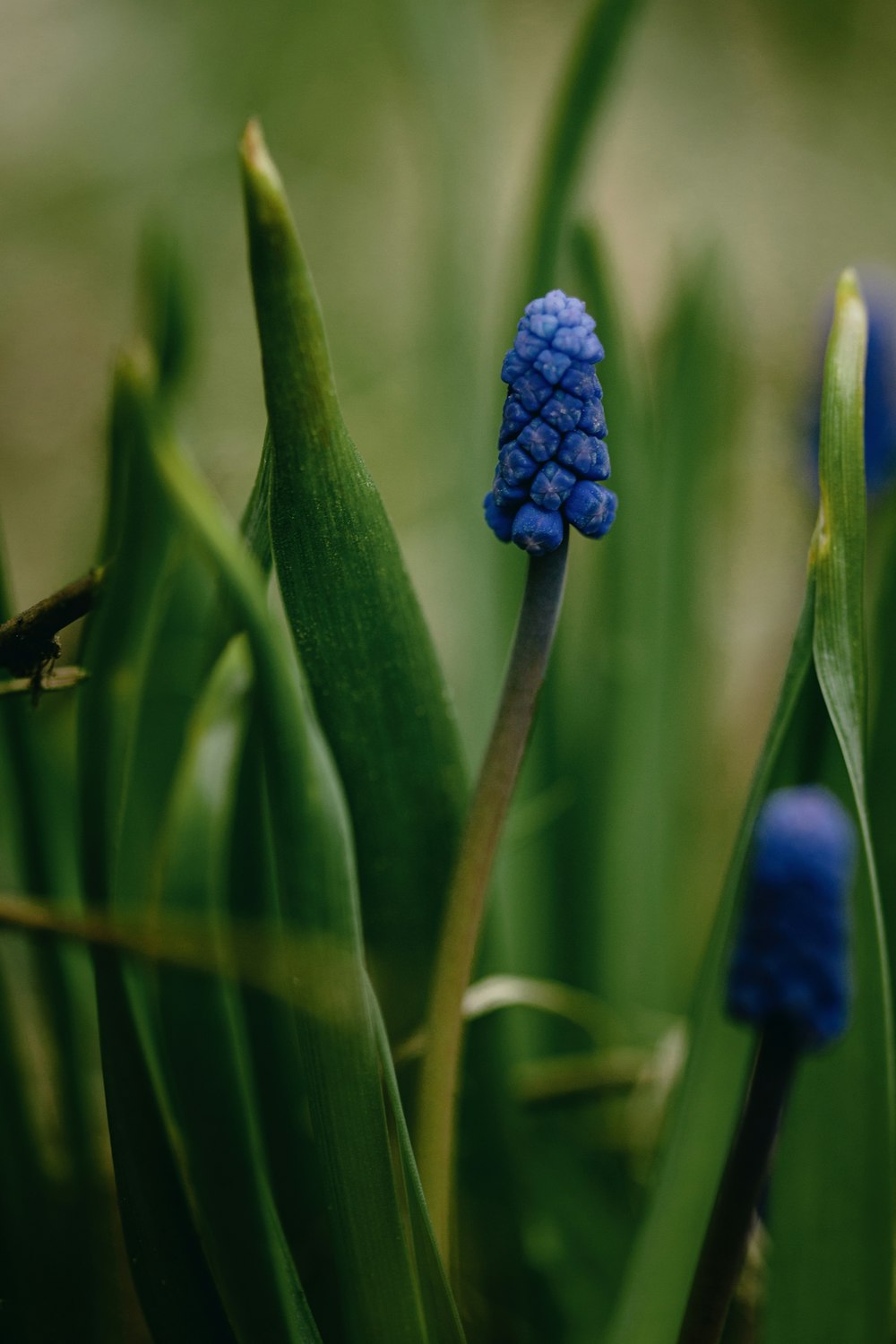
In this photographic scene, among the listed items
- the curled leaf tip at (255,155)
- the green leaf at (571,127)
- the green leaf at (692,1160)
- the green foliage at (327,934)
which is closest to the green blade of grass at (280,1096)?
the green foliage at (327,934)

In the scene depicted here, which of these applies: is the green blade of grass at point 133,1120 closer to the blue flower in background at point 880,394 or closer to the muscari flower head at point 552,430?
the muscari flower head at point 552,430

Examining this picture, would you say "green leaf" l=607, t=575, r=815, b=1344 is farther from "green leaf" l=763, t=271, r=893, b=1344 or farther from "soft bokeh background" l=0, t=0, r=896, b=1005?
"soft bokeh background" l=0, t=0, r=896, b=1005

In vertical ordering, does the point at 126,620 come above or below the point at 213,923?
above

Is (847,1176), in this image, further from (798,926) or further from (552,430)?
(552,430)

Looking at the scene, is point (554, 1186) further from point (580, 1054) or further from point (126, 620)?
point (126, 620)

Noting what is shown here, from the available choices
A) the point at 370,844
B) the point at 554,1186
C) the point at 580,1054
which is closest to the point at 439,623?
the point at 580,1054

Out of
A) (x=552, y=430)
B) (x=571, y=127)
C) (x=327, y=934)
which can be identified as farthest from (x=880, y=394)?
(x=327, y=934)
